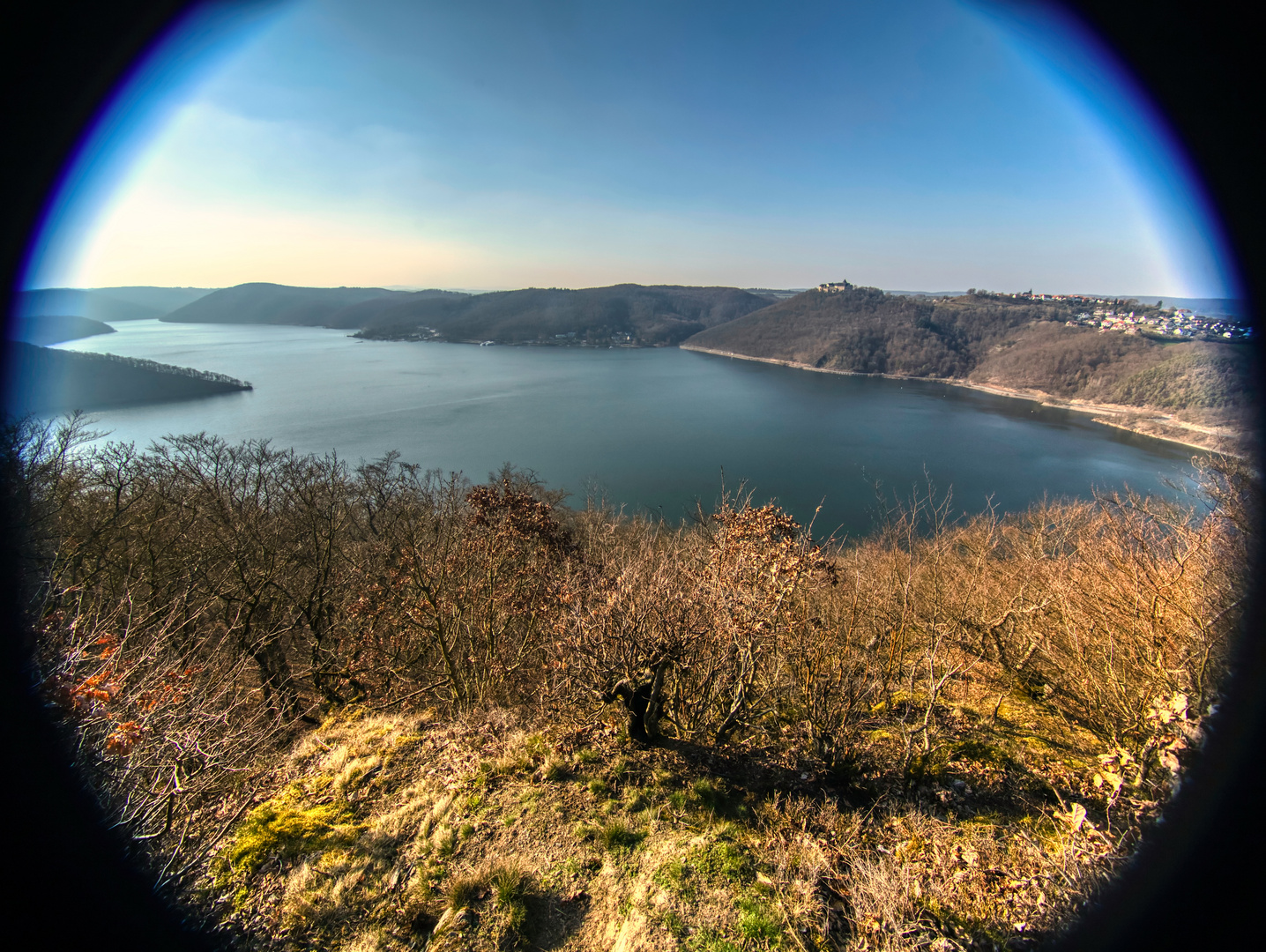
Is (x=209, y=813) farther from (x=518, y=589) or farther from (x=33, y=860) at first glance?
(x=518, y=589)

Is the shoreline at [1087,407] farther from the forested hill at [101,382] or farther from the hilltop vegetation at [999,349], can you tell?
the forested hill at [101,382]

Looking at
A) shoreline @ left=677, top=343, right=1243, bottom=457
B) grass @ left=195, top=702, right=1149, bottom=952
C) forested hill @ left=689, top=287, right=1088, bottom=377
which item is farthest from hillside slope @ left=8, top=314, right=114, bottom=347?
shoreline @ left=677, top=343, right=1243, bottom=457

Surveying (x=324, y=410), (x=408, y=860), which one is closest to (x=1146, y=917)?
(x=408, y=860)

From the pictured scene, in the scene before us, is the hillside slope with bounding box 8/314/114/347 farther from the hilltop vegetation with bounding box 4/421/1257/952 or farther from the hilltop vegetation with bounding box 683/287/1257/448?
the hilltop vegetation with bounding box 683/287/1257/448

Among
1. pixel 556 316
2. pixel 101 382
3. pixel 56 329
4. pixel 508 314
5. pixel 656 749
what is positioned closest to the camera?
pixel 656 749

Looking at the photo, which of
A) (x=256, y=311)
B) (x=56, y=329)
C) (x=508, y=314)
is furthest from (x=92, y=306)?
(x=508, y=314)

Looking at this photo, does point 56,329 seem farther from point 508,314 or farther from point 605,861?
point 605,861
